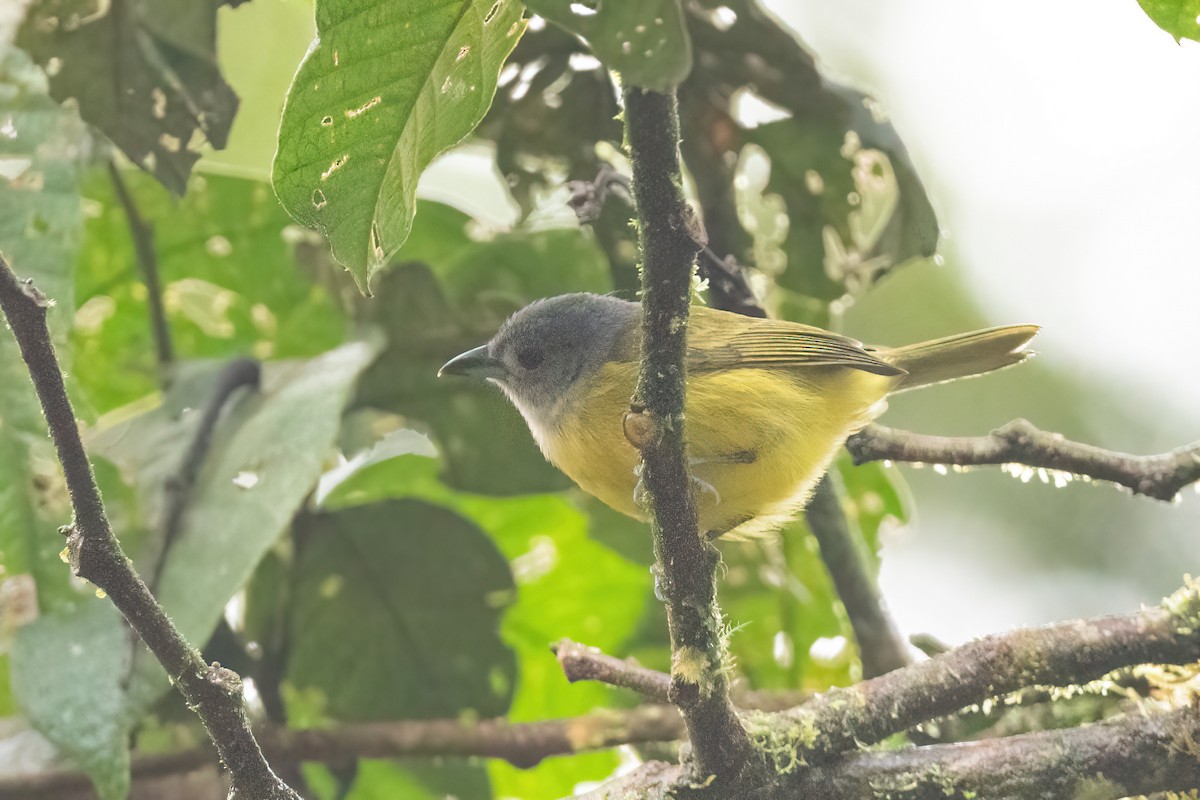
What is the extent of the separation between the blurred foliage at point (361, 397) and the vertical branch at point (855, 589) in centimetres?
22

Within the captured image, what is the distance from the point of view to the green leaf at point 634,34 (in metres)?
0.92

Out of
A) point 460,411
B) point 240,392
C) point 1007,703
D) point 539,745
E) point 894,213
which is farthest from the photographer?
point 460,411

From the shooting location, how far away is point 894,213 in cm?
207

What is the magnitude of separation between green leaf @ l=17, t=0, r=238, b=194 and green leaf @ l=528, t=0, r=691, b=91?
1314 millimetres

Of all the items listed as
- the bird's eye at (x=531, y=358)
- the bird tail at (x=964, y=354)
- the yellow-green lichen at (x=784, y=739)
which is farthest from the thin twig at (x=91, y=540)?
the bird tail at (x=964, y=354)

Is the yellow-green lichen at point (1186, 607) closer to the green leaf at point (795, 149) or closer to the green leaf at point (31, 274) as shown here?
the green leaf at point (795, 149)

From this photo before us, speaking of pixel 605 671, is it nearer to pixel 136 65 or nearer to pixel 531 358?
pixel 531 358

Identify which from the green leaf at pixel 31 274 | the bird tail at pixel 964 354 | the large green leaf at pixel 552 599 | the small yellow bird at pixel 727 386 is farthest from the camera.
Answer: the large green leaf at pixel 552 599

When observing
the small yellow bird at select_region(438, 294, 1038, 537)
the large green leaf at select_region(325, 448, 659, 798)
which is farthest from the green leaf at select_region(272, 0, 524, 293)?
the large green leaf at select_region(325, 448, 659, 798)

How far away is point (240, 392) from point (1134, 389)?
12.6 feet

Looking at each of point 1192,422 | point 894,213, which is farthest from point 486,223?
point 1192,422

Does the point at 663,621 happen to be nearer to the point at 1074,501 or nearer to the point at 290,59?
the point at 290,59

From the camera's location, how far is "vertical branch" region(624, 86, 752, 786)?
986 mm

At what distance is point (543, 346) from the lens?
94.7 inches
